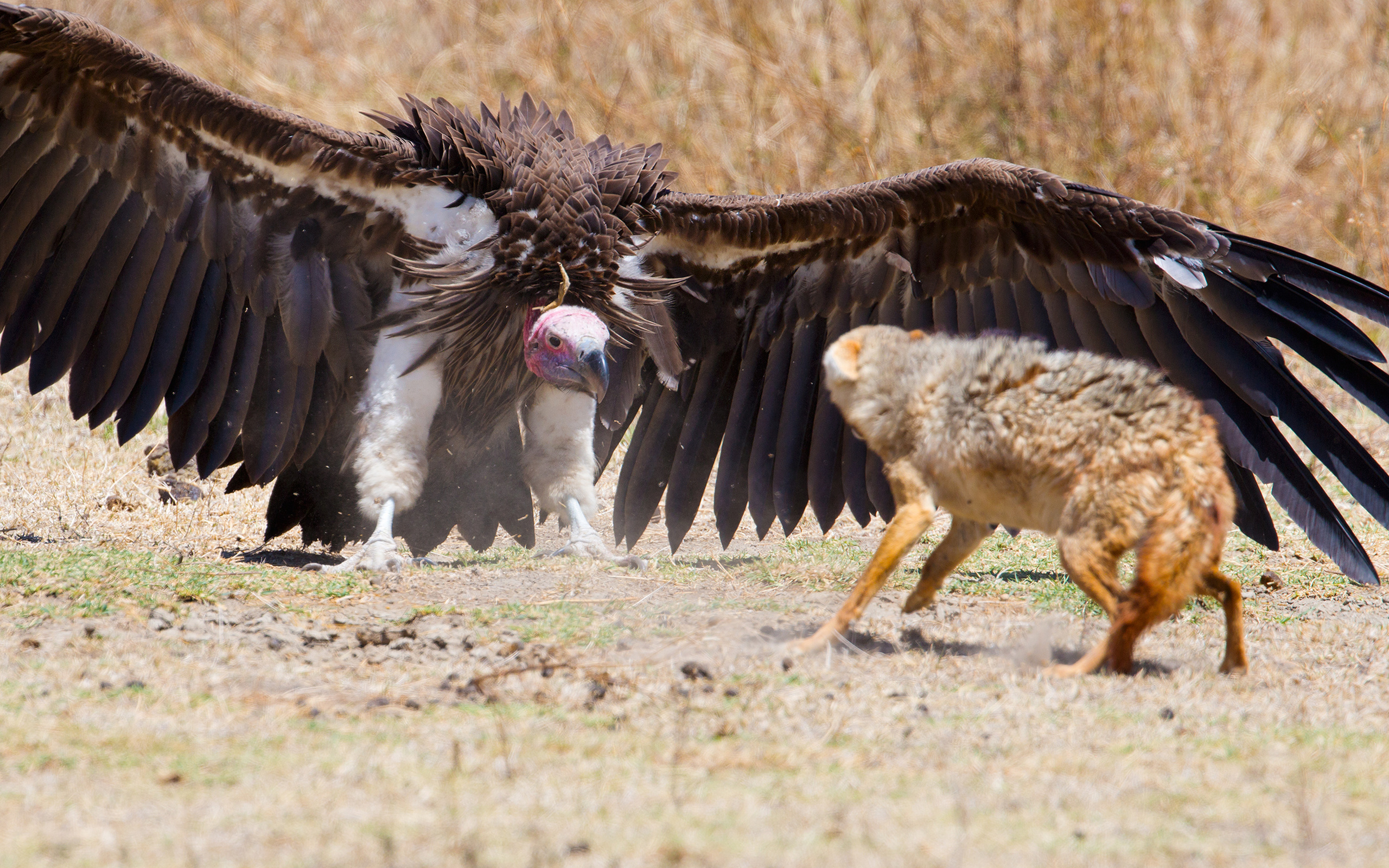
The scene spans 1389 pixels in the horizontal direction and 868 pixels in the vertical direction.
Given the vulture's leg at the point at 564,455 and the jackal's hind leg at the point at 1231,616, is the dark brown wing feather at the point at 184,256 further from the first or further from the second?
the jackal's hind leg at the point at 1231,616

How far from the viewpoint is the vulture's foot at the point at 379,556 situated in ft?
16.5

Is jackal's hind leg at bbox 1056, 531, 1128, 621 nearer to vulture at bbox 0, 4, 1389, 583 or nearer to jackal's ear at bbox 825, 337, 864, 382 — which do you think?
jackal's ear at bbox 825, 337, 864, 382

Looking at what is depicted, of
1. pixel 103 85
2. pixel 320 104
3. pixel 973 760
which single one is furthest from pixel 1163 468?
pixel 320 104

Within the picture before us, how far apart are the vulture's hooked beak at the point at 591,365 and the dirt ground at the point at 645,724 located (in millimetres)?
836

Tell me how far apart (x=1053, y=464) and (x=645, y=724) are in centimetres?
129

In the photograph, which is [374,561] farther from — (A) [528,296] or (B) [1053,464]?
(B) [1053,464]

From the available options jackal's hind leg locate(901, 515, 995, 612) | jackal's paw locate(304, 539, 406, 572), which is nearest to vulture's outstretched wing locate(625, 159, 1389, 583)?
jackal's paw locate(304, 539, 406, 572)

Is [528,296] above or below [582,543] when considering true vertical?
above

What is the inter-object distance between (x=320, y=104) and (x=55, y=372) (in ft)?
20.5

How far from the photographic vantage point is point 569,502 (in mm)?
5613

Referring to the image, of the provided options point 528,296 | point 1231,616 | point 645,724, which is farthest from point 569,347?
point 1231,616

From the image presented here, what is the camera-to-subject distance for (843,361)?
148 inches

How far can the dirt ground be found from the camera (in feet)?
7.11

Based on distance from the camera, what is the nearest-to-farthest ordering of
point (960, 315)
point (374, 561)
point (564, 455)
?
1. point (374, 561)
2. point (960, 315)
3. point (564, 455)
